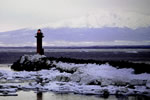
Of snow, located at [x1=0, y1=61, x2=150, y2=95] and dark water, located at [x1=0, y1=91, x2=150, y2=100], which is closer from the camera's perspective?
dark water, located at [x1=0, y1=91, x2=150, y2=100]

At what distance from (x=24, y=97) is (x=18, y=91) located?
7.02 ft

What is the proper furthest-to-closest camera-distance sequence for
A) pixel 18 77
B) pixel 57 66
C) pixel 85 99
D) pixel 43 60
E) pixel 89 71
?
1. pixel 43 60
2. pixel 57 66
3. pixel 18 77
4. pixel 89 71
5. pixel 85 99

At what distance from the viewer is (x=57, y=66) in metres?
33.2

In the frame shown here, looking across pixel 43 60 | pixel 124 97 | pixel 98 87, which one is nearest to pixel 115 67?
pixel 98 87

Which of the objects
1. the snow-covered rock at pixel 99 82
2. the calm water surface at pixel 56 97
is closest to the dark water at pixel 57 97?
the calm water surface at pixel 56 97

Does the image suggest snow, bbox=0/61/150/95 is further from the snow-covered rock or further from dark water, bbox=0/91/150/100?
dark water, bbox=0/91/150/100

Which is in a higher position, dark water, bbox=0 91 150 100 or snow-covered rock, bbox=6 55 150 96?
snow-covered rock, bbox=6 55 150 96

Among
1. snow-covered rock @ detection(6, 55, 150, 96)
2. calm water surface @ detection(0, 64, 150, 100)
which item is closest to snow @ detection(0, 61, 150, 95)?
snow-covered rock @ detection(6, 55, 150, 96)

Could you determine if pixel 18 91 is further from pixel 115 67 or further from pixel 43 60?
pixel 43 60

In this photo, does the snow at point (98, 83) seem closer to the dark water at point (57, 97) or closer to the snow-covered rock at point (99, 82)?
the snow-covered rock at point (99, 82)

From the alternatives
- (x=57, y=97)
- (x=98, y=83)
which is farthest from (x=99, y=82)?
(x=57, y=97)

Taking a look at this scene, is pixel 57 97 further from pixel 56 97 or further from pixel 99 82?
pixel 99 82

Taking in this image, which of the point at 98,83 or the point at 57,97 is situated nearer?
the point at 57,97

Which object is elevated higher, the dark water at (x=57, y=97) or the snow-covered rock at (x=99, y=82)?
the snow-covered rock at (x=99, y=82)
